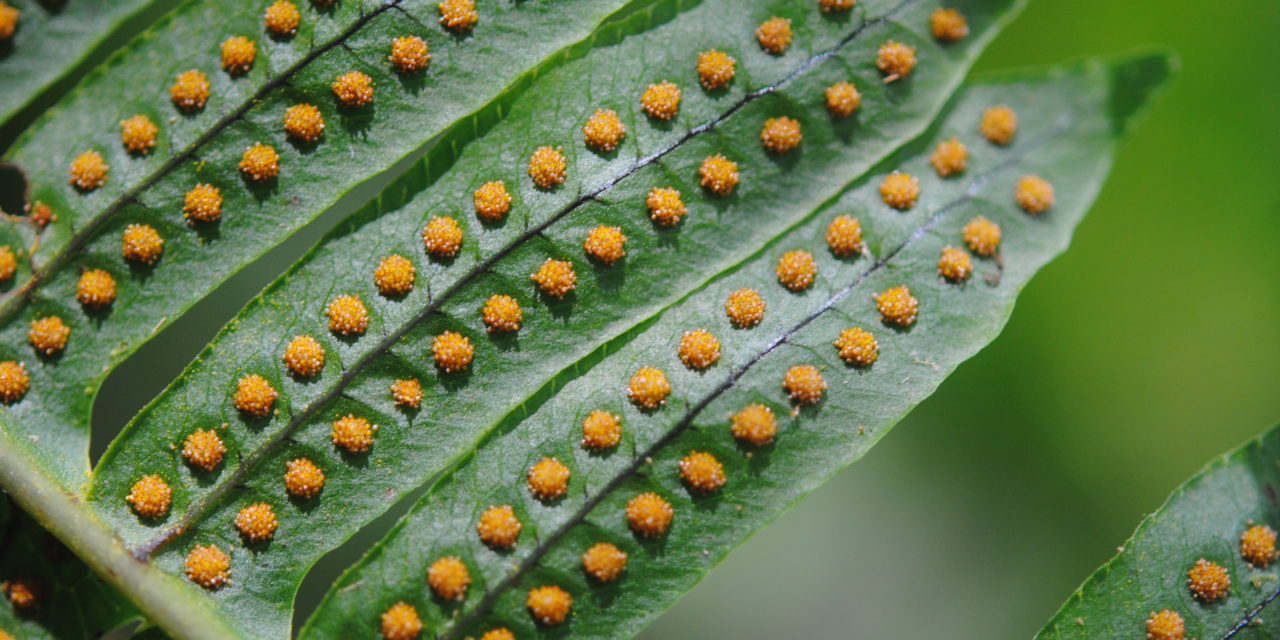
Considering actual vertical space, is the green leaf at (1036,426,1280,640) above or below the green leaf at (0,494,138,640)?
above

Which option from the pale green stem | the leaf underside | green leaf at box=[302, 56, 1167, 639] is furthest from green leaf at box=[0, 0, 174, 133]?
green leaf at box=[302, 56, 1167, 639]

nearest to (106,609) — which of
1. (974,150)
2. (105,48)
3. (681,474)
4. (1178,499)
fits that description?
(681,474)

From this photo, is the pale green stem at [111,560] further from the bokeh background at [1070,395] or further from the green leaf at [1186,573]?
the green leaf at [1186,573]

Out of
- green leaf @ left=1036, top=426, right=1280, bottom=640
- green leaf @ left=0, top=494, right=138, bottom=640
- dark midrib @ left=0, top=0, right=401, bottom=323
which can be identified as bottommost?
green leaf @ left=0, top=494, right=138, bottom=640

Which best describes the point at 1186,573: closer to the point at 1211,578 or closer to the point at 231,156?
the point at 1211,578

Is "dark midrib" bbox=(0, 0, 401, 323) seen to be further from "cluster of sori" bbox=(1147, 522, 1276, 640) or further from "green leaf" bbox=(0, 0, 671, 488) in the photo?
"cluster of sori" bbox=(1147, 522, 1276, 640)
